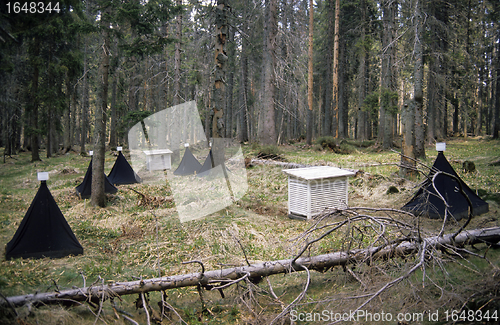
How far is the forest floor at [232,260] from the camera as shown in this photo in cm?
353

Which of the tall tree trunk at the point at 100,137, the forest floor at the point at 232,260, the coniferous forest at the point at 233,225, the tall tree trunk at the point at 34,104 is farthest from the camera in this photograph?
the tall tree trunk at the point at 34,104

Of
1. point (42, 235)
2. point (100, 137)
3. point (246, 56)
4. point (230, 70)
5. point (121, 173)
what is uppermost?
point (246, 56)

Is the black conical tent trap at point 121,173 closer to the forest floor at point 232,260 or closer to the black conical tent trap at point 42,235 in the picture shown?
the forest floor at point 232,260

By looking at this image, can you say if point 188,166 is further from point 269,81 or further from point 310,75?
point 310,75

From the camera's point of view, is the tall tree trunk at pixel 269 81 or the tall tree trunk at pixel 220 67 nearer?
the tall tree trunk at pixel 220 67

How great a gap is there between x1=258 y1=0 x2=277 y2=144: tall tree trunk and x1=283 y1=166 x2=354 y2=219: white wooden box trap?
25.8 feet

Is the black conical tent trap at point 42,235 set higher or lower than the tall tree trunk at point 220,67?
lower

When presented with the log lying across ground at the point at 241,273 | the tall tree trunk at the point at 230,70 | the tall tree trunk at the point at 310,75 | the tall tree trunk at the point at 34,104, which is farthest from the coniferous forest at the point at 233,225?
the tall tree trunk at the point at 230,70

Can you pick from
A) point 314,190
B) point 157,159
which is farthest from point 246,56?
point 314,190

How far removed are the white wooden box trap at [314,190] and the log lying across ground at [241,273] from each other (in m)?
2.99

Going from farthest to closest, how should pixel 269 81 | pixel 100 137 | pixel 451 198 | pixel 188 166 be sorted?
pixel 269 81 → pixel 188 166 → pixel 100 137 → pixel 451 198

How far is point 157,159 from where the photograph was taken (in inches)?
598

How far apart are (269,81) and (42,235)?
39.5 ft

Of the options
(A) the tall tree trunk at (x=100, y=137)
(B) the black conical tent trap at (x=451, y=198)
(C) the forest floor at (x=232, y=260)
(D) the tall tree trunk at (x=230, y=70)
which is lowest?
(C) the forest floor at (x=232, y=260)
